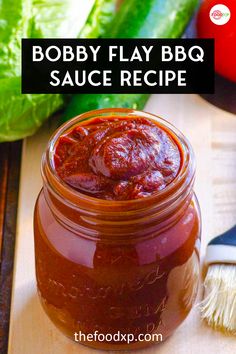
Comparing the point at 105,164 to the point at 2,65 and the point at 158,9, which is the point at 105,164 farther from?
the point at 158,9

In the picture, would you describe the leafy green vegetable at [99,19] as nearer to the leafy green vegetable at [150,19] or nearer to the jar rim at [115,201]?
the leafy green vegetable at [150,19]

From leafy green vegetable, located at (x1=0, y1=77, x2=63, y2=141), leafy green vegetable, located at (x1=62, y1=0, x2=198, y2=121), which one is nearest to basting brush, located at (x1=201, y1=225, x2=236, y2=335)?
leafy green vegetable, located at (x1=62, y1=0, x2=198, y2=121)

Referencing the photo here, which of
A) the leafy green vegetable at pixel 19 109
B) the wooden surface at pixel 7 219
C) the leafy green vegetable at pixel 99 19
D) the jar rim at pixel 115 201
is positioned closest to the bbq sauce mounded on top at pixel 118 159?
the jar rim at pixel 115 201

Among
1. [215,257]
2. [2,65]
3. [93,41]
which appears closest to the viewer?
[215,257]

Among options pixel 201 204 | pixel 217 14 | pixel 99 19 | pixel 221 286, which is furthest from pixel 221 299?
pixel 99 19

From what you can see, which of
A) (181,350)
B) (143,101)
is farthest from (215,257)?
(143,101)
